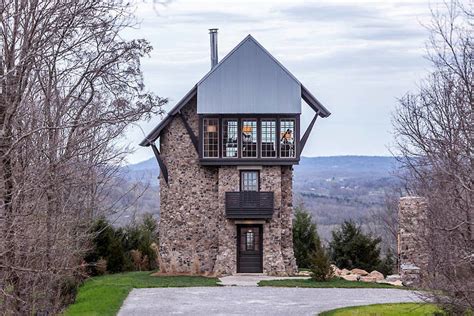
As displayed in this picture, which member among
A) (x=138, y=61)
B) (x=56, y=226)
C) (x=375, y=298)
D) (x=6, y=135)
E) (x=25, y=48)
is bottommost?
(x=375, y=298)

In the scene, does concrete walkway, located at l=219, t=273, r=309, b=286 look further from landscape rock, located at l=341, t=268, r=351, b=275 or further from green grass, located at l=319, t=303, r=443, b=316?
green grass, located at l=319, t=303, r=443, b=316

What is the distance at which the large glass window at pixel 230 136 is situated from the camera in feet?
111

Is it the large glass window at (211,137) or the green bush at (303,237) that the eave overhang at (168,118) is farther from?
the green bush at (303,237)

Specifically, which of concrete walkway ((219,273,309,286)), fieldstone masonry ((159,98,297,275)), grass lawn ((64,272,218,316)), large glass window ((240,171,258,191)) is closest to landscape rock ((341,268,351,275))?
fieldstone masonry ((159,98,297,275))

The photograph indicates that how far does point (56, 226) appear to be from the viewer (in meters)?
18.8

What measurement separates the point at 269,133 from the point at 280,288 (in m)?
6.34

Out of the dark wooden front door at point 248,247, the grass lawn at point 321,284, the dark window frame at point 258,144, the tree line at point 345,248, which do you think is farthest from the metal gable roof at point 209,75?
the grass lawn at point 321,284

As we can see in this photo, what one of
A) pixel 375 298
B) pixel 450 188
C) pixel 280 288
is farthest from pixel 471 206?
pixel 280 288

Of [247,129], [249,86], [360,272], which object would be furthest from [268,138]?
[360,272]

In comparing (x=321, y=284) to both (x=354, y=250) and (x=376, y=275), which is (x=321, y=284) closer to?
(x=376, y=275)

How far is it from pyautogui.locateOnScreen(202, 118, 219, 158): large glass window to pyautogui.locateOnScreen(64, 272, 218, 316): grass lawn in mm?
4515

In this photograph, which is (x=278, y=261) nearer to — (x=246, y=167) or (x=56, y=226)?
(x=246, y=167)

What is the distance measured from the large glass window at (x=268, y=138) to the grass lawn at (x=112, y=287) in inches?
195

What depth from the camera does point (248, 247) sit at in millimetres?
34594
